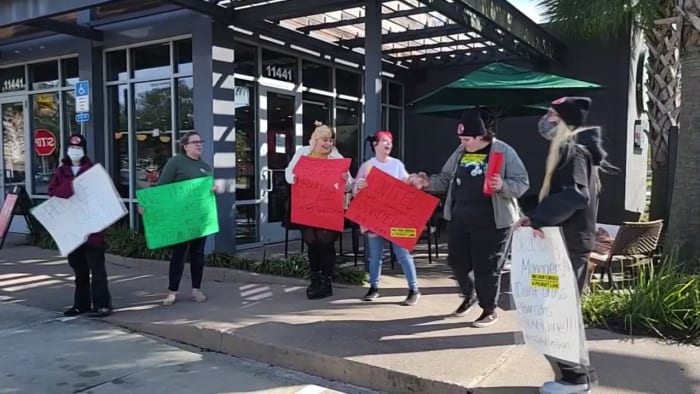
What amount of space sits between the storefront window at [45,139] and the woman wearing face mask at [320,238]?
6.82 meters

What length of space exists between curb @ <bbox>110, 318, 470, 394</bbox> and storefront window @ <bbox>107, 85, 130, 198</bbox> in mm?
4793

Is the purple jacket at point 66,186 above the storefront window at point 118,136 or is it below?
below

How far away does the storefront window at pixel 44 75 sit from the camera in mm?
10953

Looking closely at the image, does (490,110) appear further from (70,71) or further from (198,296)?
(70,71)

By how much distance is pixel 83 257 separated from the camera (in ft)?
19.6

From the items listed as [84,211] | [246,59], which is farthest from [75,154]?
[246,59]

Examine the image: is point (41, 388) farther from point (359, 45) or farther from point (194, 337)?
point (359, 45)

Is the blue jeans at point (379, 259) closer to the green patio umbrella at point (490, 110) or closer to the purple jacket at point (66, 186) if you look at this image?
the green patio umbrella at point (490, 110)

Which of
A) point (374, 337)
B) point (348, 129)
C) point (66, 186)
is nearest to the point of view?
point (374, 337)

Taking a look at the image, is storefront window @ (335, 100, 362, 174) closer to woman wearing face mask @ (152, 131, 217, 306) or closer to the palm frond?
the palm frond

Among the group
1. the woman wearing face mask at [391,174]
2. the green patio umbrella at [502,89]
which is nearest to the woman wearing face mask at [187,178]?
the woman wearing face mask at [391,174]

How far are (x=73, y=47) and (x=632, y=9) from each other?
29.7 feet

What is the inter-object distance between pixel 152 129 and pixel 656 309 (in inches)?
306

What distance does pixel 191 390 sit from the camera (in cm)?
425
